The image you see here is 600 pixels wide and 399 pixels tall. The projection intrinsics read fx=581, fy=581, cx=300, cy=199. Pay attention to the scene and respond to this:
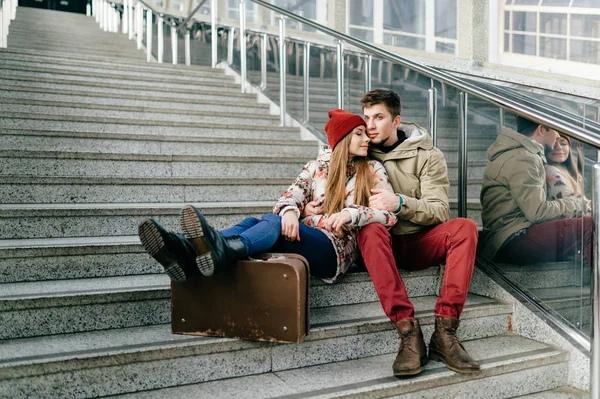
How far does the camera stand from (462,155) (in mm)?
3053

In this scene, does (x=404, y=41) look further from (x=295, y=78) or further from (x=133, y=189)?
(x=133, y=189)

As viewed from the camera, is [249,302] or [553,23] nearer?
[249,302]

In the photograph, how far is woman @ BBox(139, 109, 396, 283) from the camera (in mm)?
1954

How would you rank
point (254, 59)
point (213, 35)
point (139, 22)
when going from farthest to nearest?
point (139, 22), point (213, 35), point (254, 59)

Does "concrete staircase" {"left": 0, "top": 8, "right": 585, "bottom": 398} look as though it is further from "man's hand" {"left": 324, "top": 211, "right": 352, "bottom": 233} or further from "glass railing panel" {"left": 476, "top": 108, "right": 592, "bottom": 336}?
"man's hand" {"left": 324, "top": 211, "right": 352, "bottom": 233}

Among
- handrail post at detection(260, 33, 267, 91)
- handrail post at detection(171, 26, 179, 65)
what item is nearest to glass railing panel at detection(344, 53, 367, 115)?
handrail post at detection(260, 33, 267, 91)

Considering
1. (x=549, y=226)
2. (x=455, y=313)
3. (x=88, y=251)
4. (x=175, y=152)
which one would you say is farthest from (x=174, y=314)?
(x=175, y=152)

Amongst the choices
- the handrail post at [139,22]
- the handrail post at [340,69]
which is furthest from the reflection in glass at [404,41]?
the handrail post at [139,22]

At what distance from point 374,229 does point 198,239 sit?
765mm

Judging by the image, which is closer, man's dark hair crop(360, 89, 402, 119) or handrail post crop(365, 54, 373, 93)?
man's dark hair crop(360, 89, 402, 119)

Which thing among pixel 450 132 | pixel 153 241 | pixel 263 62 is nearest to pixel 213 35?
pixel 263 62

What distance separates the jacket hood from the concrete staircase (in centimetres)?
64

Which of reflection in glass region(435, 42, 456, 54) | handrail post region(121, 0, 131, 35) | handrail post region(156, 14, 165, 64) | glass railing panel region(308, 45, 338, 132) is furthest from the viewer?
handrail post region(121, 0, 131, 35)

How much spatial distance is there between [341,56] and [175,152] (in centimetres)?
145
